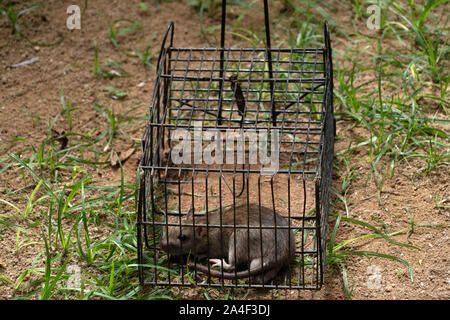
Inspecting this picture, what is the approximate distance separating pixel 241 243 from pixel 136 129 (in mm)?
2172

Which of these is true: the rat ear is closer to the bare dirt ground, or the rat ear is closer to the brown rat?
the brown rat

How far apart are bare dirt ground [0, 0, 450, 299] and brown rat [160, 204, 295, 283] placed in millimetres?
197

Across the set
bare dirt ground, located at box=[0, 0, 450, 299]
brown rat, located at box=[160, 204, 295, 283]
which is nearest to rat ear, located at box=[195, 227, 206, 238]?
brown rat, located at box=[160, 204, 295, 283]

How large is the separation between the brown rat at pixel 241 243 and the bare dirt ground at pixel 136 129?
197 mm

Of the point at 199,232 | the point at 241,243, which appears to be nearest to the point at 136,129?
the point at 199,232

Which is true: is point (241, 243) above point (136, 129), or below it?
below

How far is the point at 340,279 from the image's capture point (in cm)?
478

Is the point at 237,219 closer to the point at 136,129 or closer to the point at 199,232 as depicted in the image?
the point at 199,232

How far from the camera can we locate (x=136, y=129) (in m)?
6.58

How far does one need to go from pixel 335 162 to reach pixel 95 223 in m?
2.22

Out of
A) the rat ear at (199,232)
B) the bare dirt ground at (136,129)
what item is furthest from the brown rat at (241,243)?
the bare dirt ground at (136,129)

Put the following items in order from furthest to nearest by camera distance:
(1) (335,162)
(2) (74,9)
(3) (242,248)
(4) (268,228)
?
(2) (74,9) < (1) (335,162) < (3) (242,248) < (4) (268,228)

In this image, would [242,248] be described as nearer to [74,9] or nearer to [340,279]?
[340,279]
